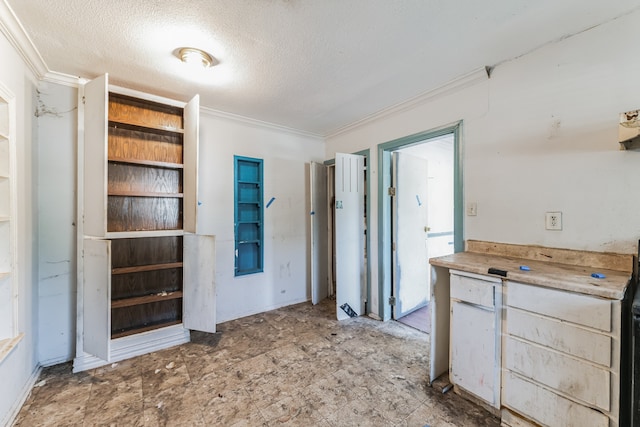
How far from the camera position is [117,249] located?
2.43 metres

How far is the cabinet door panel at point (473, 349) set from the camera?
1.57 m

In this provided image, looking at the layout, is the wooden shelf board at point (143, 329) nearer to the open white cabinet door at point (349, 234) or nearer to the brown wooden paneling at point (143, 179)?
the brown wooden paneling at point (143, 179)

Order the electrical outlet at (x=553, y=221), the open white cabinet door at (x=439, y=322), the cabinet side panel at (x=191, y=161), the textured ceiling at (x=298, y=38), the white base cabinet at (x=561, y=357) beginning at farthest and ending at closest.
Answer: the cabinet side panel at (x=191, y=161) → the open white cabinet door at (x=439, y=322) → the electrical outlet at (x=553, y=221) → the textured ceiling at (x=298, y=38) → the white base cabinet at (x=561, y=357)

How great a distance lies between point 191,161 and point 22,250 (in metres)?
1.33

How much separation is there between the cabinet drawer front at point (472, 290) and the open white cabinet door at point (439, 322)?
0.16m

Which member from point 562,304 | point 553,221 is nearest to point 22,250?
point 562,304

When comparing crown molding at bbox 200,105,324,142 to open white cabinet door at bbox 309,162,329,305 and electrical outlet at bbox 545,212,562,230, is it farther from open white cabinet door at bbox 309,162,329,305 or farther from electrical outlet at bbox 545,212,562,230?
electrical outlet at bbox 545,212,562,230

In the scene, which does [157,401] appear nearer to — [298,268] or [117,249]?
[117,249]

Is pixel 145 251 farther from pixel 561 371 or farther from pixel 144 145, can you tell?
pixel 561 371

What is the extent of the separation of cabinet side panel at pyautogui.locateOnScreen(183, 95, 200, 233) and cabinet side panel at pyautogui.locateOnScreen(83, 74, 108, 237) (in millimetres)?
643

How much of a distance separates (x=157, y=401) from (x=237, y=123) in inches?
110

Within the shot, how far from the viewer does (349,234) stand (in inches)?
124

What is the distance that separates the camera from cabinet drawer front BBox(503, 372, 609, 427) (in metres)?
1.24

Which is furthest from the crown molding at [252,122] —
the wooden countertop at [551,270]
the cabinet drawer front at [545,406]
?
the cabinet drawer front at [545,406]
